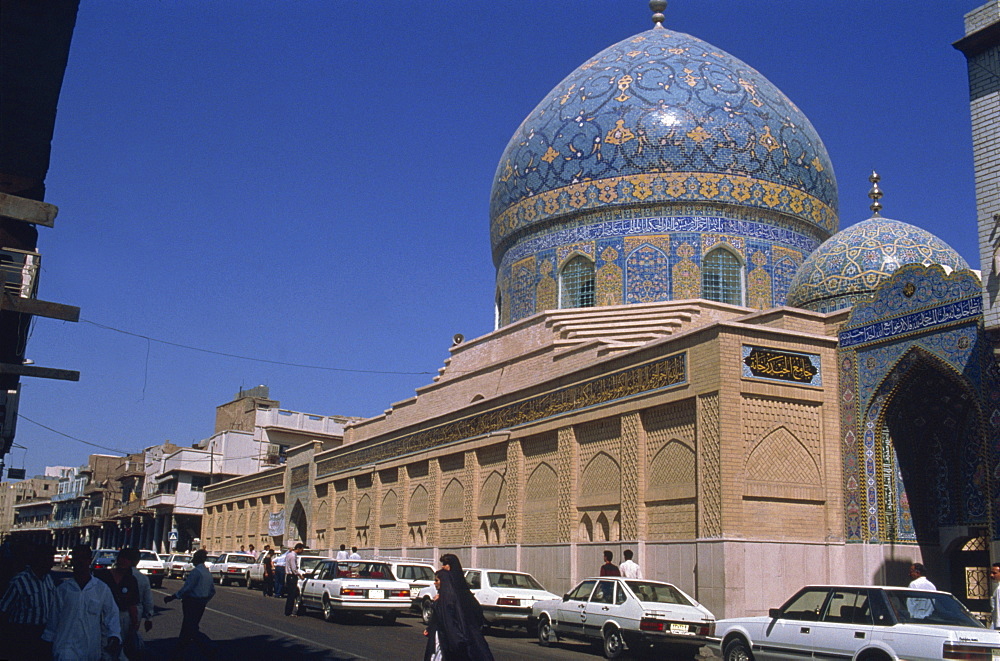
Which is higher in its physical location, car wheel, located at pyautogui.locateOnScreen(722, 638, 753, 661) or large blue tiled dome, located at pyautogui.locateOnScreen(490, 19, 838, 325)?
large blue tiled dome, located at pyautogui.locateOnScreen(490, 19, 838, 325)

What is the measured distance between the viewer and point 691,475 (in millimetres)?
16906

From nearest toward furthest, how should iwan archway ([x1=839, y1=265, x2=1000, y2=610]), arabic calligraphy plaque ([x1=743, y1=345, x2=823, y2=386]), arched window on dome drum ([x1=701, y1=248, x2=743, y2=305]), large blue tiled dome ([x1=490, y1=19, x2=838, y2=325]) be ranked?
iwan archway ([x1=839, y1=265, x2=1000, y2=610]) → arabic calligraphy plaque ([x1=743, y1=345, x2=823, y2=386]) → arched window on dome drum ([x1=701, y1=248, x2=743, y2=305]) → large blue tiled dome ([x1=490, y1=19, x2=838, y2=325])

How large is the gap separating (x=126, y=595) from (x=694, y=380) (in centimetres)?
1047

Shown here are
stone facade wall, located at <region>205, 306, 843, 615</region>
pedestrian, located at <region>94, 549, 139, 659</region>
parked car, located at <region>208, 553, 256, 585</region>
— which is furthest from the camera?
parked car, located at <region>208, 553, 256, 585</region>

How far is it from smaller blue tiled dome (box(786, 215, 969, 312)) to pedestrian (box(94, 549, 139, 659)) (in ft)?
46.3

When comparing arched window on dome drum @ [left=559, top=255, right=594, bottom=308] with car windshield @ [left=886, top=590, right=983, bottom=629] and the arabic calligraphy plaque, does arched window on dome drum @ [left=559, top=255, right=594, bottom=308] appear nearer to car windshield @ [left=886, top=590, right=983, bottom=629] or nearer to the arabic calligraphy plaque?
the arabic calligraphy plaque

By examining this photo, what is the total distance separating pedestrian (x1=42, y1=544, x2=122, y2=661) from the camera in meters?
6.49

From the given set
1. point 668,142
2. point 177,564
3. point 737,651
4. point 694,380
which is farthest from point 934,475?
point 177,564

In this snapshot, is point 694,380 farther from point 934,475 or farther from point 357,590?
point 357,590

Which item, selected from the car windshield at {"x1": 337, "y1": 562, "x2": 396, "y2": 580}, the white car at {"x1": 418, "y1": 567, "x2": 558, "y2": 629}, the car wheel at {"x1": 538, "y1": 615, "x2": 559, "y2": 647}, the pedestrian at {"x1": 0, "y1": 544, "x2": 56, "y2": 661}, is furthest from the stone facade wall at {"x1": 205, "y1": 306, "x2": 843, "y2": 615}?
the pedestrian at {"x1": 0, "y1": 544, "x2": 56, "y2": 661}

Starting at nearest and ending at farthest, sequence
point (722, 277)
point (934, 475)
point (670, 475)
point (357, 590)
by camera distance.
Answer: point (934, 475) < point (357, 590) < point (670, 475) < point (722, 277)

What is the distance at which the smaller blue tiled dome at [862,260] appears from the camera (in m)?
19.2

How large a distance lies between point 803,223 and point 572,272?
5.89m

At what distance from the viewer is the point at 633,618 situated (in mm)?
13172
